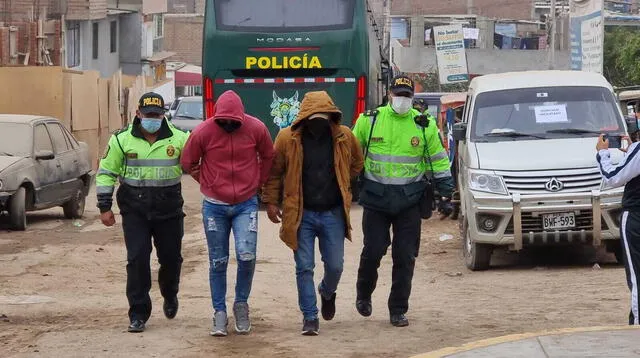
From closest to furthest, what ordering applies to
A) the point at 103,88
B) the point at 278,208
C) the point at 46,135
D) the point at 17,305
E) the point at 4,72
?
the point at 278,208 < the point at 17,305 < the point at 46,135 < the point at 4,72 < the point at 103,88

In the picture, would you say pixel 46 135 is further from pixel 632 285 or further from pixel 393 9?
pixel 393 9

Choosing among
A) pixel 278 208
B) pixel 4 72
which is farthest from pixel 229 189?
pixel 4 72

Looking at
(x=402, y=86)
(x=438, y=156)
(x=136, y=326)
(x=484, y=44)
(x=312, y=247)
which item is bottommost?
(x=136, y=326)

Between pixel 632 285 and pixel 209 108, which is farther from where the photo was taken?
pixel 209 108

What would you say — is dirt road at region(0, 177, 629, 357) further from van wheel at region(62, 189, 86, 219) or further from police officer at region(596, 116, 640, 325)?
van wheel at region(62, 189, 86, 219)

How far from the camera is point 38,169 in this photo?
1811 cm

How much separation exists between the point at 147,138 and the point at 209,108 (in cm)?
1231

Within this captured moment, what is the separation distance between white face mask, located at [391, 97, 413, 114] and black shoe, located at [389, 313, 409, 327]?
4.89 feet

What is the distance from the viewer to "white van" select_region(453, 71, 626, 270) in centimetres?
→ 1312

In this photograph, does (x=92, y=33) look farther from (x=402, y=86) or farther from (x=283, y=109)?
(x=402, y=86)

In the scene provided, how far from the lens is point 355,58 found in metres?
21.5

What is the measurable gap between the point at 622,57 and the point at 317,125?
36.1m

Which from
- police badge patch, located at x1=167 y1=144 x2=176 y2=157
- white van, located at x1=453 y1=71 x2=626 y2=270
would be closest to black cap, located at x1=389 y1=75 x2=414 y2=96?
police badge patch, located at x1=167 y1=144 x2=176 y2=157

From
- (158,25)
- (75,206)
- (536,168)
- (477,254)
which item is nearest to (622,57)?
(75,206)
